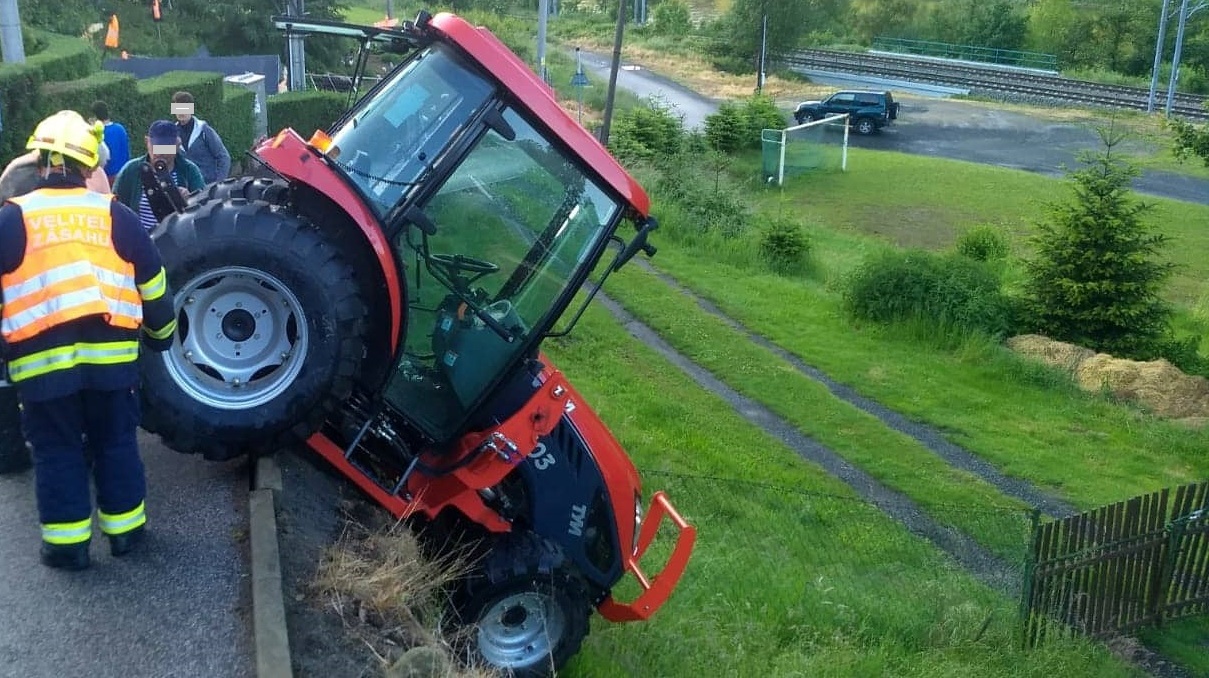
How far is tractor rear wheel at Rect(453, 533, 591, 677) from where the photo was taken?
6031 millimetres

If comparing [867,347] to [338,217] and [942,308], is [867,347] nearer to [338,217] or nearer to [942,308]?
[942,308]

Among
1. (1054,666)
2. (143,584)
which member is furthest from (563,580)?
(1054,666)

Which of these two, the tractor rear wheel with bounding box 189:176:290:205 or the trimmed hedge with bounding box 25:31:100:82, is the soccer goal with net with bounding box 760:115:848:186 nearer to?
the trimmed hedge with bounding box 25:31:100:82

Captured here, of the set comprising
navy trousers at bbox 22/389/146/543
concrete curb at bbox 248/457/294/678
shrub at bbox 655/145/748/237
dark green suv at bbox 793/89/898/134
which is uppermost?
navy trousers at bbox 22/389/146/543

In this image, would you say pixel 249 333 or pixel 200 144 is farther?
pixel 200 144

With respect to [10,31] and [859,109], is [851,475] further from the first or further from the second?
[859,109]

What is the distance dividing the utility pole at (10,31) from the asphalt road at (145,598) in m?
10.6

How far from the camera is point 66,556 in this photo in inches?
203

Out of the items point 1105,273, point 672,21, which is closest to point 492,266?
point 1105,273

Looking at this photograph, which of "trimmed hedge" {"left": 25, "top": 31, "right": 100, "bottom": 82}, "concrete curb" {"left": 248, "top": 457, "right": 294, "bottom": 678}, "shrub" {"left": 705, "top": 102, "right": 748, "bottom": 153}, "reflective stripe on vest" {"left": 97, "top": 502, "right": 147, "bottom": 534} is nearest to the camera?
"concrete curb" {"left": 248, "top": 457, "right": 294, "bottom": 678}

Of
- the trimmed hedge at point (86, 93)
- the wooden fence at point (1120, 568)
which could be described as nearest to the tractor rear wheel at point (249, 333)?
the wooden fence at point (1120, 568)

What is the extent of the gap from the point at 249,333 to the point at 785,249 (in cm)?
1752

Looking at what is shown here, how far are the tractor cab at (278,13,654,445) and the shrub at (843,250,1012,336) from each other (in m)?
12.9

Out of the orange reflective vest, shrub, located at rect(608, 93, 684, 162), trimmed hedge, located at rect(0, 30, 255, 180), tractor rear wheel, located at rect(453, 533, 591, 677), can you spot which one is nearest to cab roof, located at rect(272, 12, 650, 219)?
the orange reflective vest
